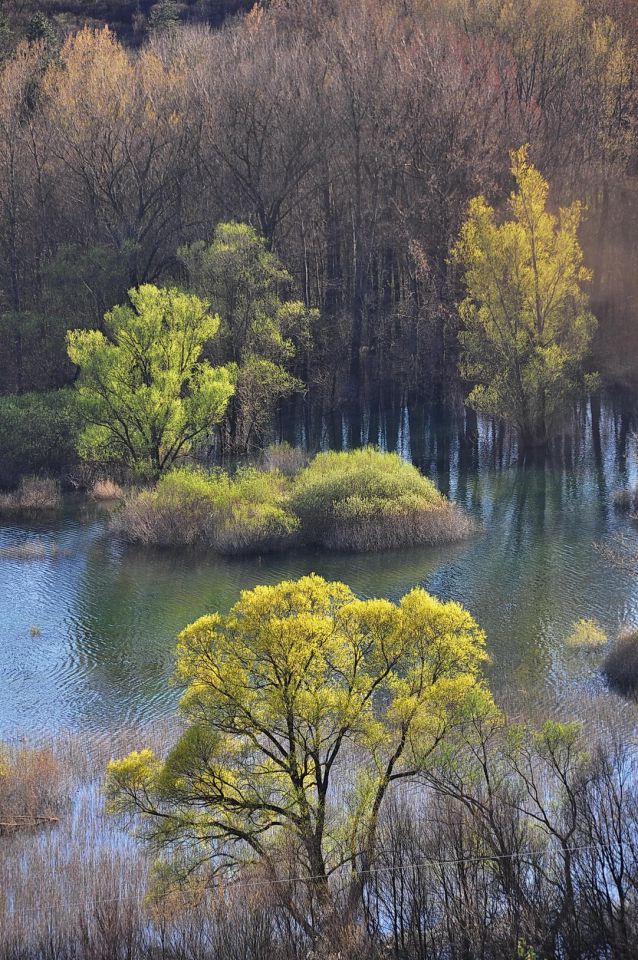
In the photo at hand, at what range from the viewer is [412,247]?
44.0m

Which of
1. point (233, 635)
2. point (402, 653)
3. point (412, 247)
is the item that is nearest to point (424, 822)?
point (402, 653)

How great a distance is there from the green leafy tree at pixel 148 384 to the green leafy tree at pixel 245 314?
4.93 meters

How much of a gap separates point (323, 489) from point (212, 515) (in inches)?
126

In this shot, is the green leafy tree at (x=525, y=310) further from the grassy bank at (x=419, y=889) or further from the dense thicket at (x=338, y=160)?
the grassy bank at (x=419, y=889)

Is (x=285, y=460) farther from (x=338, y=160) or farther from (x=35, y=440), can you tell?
(x=338, y=160)

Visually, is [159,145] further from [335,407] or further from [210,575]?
[210,575]

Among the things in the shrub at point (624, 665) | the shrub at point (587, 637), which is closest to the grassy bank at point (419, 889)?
the shrub at point (624, 665)

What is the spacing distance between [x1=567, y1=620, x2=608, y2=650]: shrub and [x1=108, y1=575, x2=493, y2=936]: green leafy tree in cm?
699

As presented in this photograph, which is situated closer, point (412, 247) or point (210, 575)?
point (210, 575)

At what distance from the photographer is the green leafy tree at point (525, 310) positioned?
34.0m

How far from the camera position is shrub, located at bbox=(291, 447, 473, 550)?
26797 millimetres

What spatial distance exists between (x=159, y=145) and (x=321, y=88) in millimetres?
7922

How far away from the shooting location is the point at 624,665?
17578 millimetres

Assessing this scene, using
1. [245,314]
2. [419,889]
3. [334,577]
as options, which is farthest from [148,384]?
[419,889]
